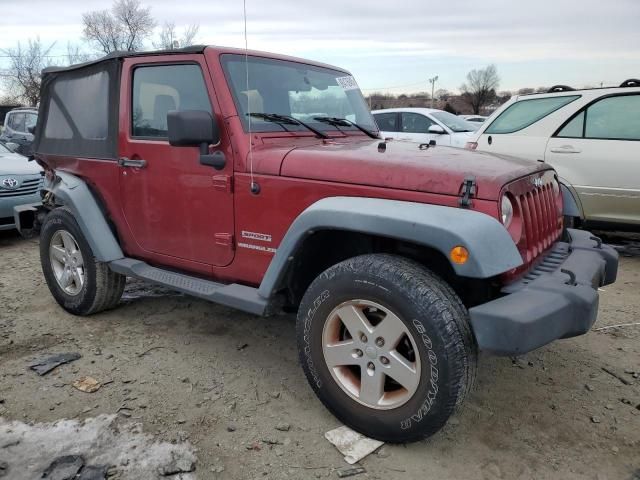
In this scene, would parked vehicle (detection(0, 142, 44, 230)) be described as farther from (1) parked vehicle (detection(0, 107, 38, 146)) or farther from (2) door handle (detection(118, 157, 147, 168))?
(1) parked vehicle (detection(0, 107, 38, 146))

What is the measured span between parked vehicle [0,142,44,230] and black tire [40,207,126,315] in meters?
2.81

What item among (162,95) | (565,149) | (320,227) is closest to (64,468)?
(320,227)

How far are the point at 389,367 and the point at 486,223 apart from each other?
79 cm

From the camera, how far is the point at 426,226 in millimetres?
2193

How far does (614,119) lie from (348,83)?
10.7 ft

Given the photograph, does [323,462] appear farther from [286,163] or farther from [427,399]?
[286,163]

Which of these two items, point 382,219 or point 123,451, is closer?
point 382,219

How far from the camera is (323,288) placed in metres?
2.53

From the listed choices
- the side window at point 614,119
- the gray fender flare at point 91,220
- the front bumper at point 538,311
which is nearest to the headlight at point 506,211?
the front bumper at point 538,311

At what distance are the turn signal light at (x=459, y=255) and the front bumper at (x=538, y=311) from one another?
21cm

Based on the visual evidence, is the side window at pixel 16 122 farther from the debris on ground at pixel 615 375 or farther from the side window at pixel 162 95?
the debris on ground at pixel 615 375

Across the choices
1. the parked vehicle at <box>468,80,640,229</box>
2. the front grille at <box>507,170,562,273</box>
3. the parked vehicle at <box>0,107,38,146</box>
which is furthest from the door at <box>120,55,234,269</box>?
the parked vehicle at <box>0,107,38,146</box>

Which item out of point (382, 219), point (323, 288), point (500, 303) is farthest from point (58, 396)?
point (500, 303)

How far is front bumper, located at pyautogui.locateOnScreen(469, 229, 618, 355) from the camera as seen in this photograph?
2.07 metres
